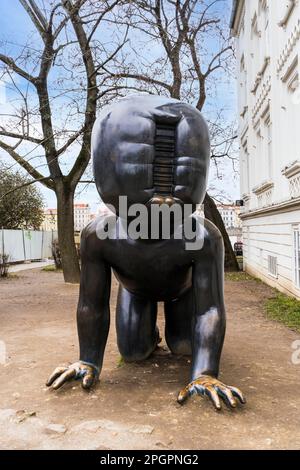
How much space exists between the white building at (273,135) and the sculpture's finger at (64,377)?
17.6 ft

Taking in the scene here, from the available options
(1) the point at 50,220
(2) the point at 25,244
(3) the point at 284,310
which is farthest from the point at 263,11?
(1) the point at 50,220

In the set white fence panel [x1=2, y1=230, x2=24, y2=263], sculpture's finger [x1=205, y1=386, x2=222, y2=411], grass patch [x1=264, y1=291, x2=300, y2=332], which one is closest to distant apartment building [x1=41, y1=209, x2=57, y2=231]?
white fence panel [x1=2, y1=230, x2=24, y2=263]

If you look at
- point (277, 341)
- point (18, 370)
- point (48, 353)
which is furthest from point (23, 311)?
point (277, 341)

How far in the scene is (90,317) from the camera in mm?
3068

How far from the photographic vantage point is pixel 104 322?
311 centimetres

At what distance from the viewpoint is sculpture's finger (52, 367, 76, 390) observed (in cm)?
292

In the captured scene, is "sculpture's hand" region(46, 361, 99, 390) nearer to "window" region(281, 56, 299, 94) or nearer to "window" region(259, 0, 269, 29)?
"window" region(281, 56, 299, 94)

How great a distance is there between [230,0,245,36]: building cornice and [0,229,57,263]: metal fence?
12.5 metres

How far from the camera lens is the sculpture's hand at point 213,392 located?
2564 millimetres

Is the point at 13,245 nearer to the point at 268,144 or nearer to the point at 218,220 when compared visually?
the point at 218,220

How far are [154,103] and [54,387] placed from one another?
1.92m

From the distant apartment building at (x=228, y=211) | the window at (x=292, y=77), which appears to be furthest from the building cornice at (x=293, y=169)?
the distant apartment building at (x=228, y=211)

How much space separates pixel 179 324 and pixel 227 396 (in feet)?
3.37

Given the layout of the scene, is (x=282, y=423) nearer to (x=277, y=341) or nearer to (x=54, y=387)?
(x=54, y=387)
